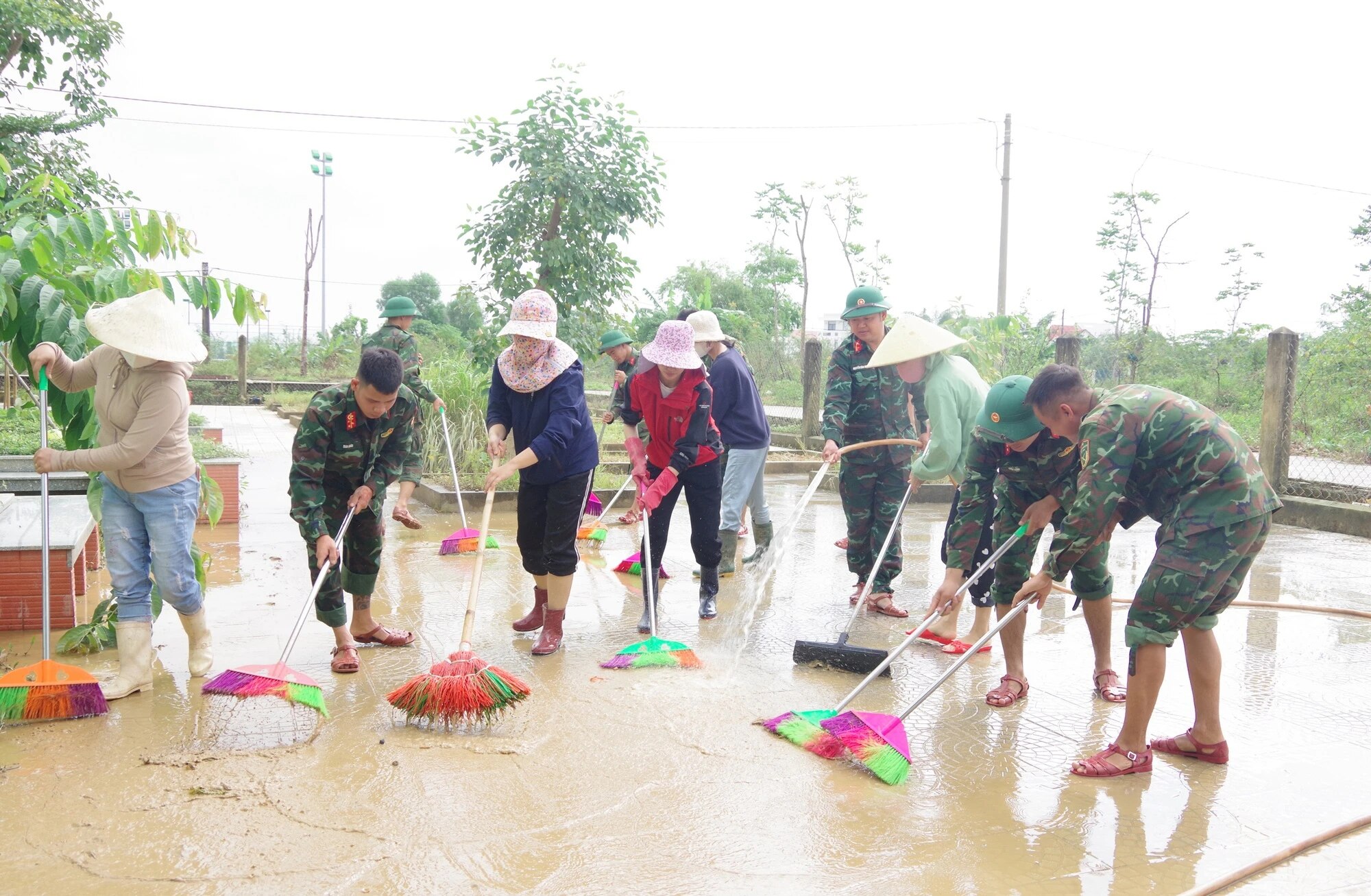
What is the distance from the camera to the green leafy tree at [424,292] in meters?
38.1

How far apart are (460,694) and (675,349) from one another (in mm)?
2160

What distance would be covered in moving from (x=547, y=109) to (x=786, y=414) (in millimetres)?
11909

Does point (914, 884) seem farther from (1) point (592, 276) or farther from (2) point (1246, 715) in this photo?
(1) point (592, 276)

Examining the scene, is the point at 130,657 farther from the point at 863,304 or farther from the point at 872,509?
the point at 863,304

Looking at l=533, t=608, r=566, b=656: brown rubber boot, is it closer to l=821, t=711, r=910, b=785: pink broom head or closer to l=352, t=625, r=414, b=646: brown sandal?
l=352, t=625, r=414, b=646: brown sandal

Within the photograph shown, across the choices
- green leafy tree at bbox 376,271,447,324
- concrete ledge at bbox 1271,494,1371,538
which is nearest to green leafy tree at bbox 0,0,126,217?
concrete ledge at bbox 1271,494,1371,538

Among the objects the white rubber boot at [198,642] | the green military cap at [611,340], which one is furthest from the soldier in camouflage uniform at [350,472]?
the green military cap at [611,340]

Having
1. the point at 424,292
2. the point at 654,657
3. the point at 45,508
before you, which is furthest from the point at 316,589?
the point at 424,292

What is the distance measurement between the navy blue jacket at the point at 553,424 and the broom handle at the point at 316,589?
0.83 metres

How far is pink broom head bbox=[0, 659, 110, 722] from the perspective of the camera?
3705 mm

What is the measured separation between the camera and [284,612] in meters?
5.62

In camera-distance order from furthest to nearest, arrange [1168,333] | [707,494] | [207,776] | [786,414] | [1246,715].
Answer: [786,414], [1168,333], [707,494], [1246,715], [207,776]

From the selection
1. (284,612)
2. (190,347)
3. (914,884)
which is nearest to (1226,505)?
(914,884)

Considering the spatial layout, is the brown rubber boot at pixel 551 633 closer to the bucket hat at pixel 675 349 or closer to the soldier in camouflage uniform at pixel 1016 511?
the bucket hat at pixel 675 349
